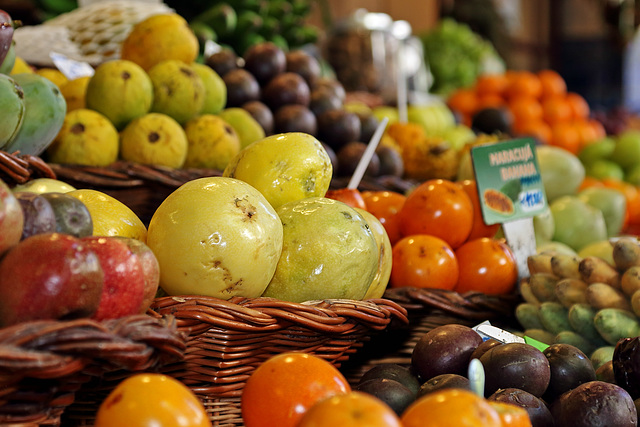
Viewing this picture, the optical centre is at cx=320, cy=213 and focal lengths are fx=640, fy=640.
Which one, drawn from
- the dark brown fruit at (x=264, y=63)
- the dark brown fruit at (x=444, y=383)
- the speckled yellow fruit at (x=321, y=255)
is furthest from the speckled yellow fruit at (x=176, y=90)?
the dark brown fruit at (x=444, y=383)

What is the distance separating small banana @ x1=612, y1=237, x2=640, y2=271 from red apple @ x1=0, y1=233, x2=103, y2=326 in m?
1.06

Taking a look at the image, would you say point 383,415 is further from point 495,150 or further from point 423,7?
point 423,7

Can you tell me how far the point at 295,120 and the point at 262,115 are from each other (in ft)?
0.34

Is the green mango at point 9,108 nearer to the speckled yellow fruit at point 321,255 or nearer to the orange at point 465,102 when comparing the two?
the speckled yellow fruit at point 321,255

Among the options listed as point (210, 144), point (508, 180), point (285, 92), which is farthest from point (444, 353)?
point (285, 92)

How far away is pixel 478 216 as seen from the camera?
5.50ft

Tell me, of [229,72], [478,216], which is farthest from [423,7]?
[478,216]

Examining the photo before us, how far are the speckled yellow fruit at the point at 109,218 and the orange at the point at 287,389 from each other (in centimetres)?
40

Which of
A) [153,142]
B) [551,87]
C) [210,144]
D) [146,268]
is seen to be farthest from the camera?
[551,87]

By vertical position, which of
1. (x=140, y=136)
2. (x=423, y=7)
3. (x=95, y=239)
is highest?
(x=95, y=239)

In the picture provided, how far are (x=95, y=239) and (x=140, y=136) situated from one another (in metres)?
0.89

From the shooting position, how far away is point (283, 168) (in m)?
1.19

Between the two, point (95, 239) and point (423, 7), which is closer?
point (95, 239)

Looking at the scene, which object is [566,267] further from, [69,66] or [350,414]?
[69,66]
